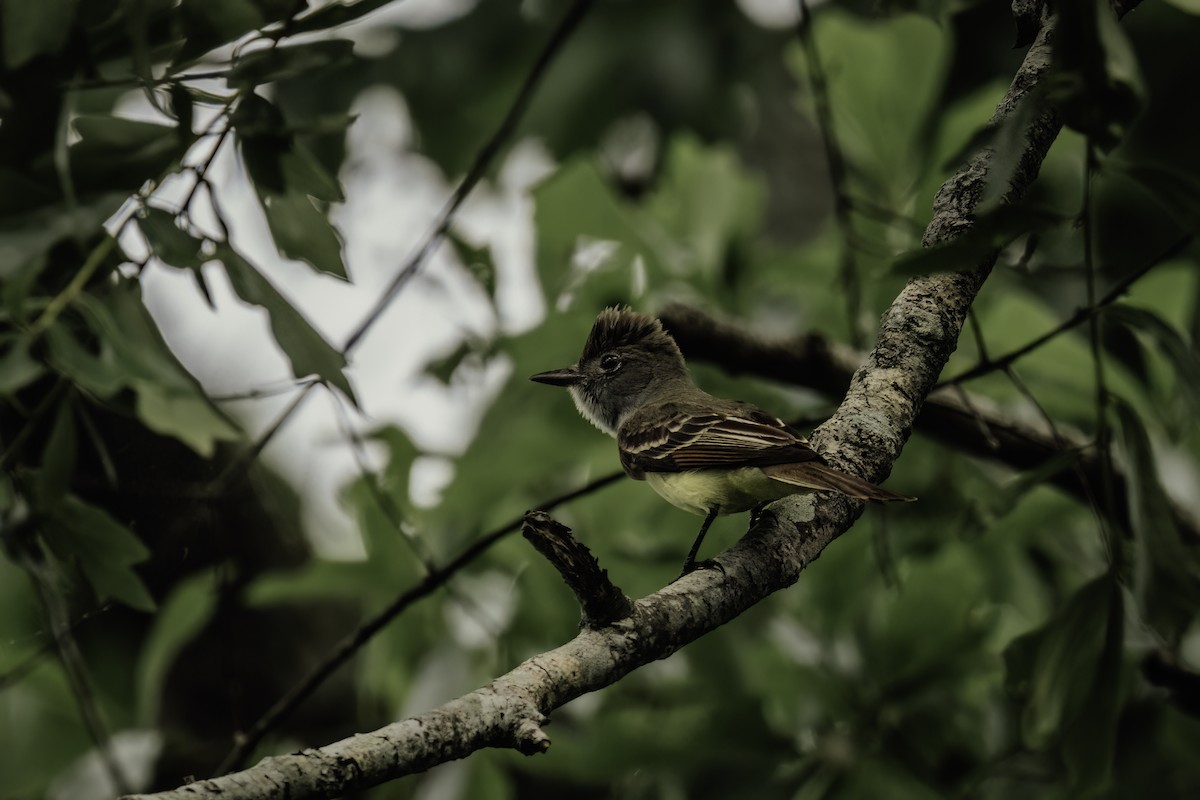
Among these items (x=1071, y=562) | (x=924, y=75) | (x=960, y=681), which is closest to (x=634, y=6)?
(x=924, y=75)

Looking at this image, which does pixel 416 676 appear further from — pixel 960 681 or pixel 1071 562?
pixel 1071 562

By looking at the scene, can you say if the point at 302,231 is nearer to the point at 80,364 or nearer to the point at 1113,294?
the point at 80,364

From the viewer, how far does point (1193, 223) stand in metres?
1.48

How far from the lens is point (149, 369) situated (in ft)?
5.48

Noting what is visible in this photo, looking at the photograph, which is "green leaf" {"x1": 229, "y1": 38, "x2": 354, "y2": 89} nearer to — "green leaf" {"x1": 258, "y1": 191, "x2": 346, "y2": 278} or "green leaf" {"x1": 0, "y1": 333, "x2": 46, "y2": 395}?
"green leaf" {"x1": 258, "y1": 191, "x2": 346, "y2": 278}

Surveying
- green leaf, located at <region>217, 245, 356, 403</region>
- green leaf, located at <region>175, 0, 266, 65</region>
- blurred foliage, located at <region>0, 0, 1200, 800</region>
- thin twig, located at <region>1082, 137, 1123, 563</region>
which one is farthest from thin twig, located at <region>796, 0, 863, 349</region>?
green leaf, located at <region>217, 245, 356, 403</region>

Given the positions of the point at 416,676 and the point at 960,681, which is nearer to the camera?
the point at 960,681

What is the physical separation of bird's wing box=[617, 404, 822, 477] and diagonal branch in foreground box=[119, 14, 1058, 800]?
15 cm

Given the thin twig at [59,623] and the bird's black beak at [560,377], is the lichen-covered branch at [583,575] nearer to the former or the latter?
the thin twig at [59,623]

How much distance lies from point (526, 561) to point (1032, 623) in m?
1.54

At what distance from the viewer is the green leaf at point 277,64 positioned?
1.88 m

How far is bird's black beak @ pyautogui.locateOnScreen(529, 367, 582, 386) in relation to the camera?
314 centimetres

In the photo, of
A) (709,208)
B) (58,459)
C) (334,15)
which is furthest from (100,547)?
(709,208)

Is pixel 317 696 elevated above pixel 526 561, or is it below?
below
